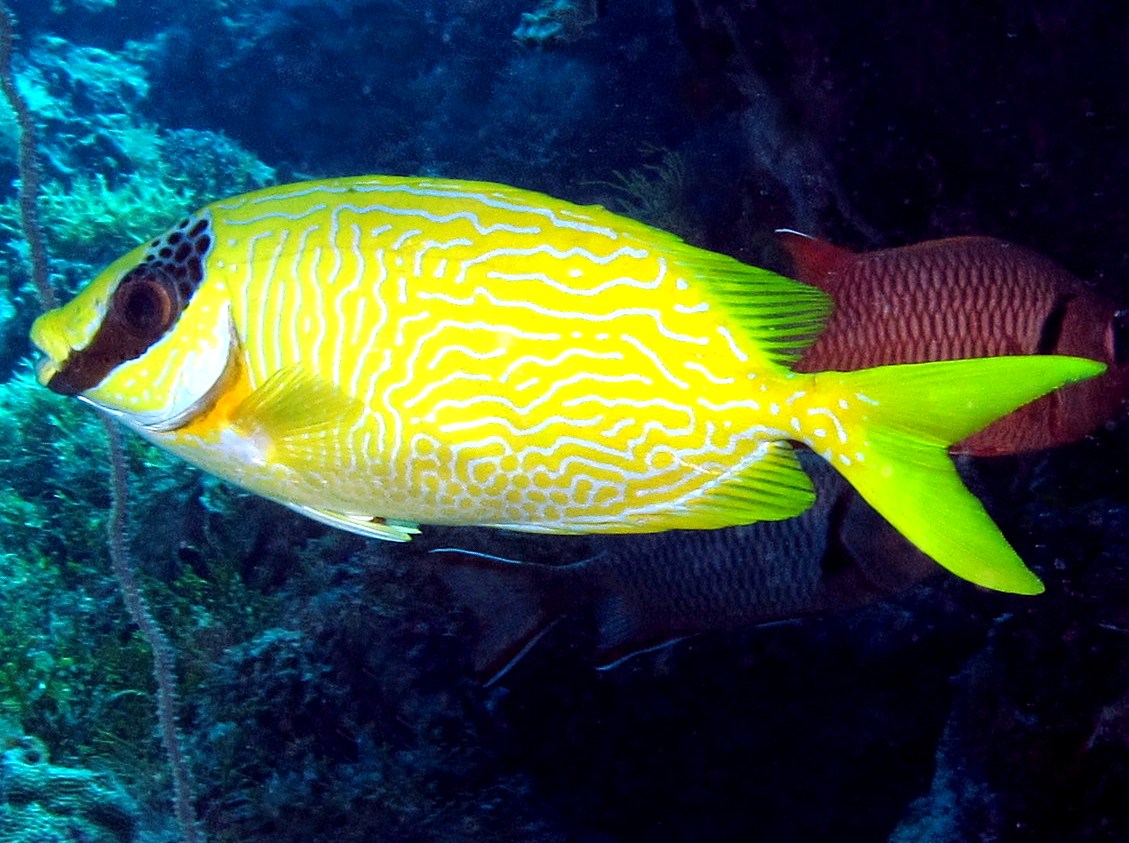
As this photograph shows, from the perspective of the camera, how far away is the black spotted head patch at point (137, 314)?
1683mm

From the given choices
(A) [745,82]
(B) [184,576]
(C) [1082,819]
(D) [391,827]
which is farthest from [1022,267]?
(B) [184,576]

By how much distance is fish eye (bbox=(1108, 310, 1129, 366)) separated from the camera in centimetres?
274

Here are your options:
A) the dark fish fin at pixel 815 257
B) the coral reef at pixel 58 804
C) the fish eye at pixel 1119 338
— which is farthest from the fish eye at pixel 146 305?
the coral reef at pixel 58 804

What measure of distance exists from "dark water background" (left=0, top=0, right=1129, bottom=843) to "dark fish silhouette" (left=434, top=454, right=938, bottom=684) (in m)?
0.86

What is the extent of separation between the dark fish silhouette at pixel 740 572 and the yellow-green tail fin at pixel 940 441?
1429 mm

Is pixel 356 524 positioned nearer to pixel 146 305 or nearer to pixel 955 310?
pixel 146 305

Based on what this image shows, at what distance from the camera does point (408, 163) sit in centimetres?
1254

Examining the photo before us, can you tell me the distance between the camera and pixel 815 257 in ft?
8.54

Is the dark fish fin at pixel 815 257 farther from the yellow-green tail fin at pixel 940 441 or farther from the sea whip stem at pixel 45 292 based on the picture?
the sea whip stem at pixel 45 292

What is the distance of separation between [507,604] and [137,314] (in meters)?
1.86

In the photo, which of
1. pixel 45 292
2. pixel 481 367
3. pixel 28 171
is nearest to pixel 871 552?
pixel 481 367

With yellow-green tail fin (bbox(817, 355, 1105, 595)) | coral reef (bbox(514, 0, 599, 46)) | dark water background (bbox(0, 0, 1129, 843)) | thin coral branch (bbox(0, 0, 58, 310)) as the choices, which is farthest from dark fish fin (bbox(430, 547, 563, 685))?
coral reef (bbox(514, 0, 599, 46))

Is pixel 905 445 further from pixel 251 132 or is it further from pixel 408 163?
pixel 251 132

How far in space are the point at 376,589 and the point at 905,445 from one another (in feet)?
11.9
